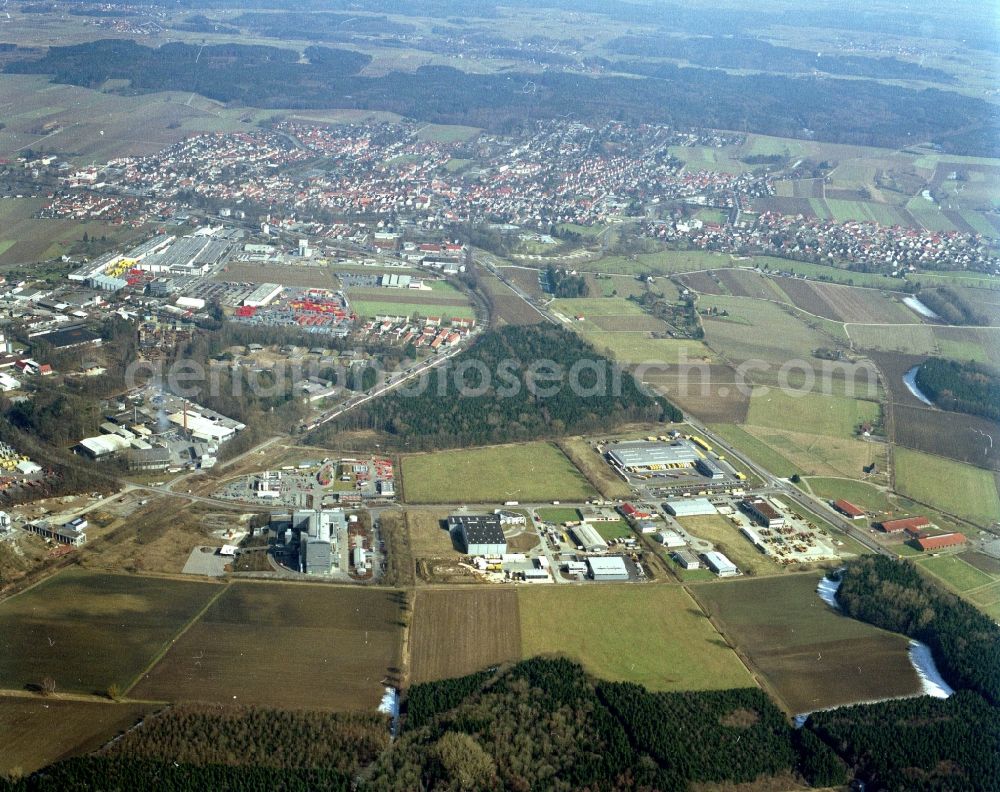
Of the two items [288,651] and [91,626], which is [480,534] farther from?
[91,626]

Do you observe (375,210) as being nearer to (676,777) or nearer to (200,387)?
(200,387)

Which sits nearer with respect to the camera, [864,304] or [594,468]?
[594,468]

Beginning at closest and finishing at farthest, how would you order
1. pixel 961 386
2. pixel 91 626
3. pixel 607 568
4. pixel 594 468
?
1. pixel 91 626
2. pixel 607 568
3. pixel 594 468
4. pixel 961 386

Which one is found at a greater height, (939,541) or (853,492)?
(939,541)

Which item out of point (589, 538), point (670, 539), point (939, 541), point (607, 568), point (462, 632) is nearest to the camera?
point (462, 632)

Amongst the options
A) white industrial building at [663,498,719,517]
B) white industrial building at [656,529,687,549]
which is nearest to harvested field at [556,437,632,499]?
white industrial building at [663,498,719,517]

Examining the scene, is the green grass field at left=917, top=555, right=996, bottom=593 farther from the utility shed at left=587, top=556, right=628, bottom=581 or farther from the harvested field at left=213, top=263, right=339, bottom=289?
the harvested field at left=213, top=263, right=339, bottom=289

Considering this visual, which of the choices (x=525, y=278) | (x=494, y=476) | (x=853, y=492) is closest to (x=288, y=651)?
(x=494, y=476)
